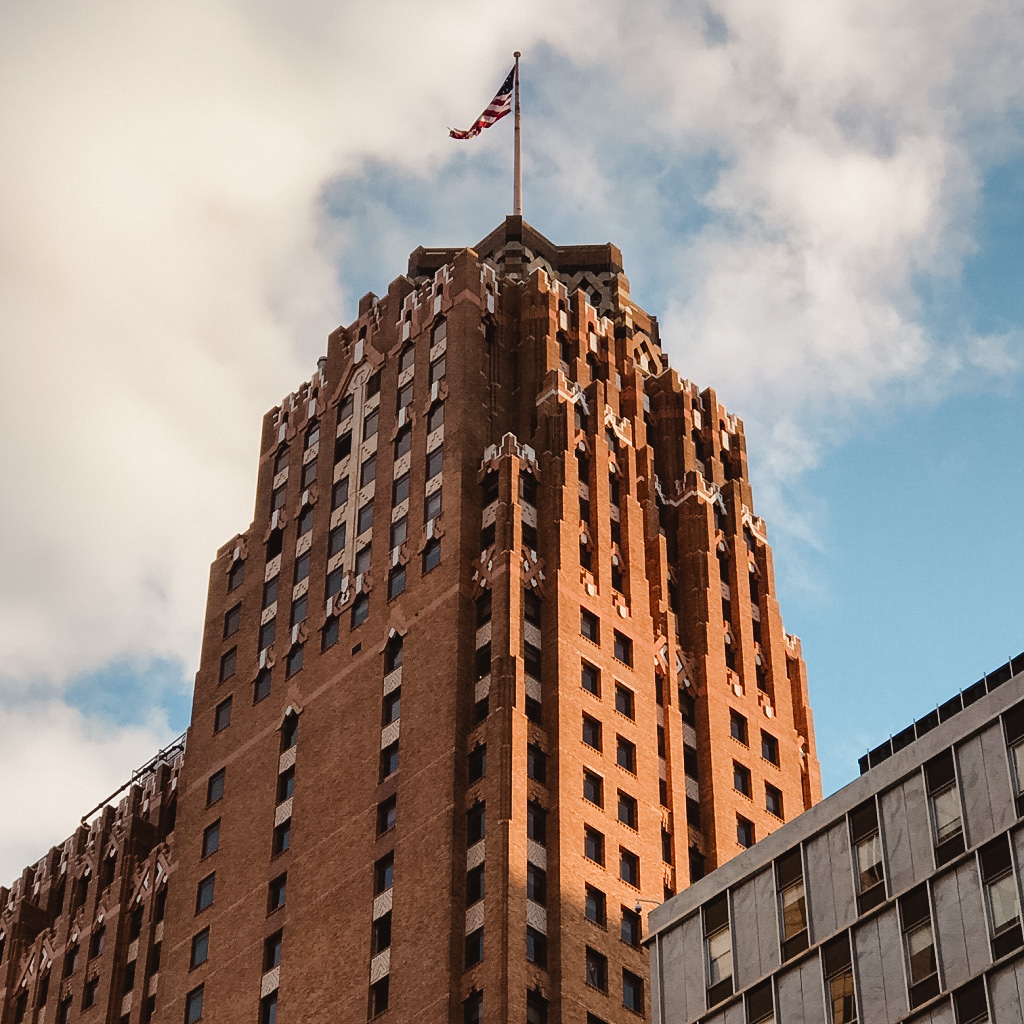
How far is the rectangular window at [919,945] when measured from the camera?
75.6 metres

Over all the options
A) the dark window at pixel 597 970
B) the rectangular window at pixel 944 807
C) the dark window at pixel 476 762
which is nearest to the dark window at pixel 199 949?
the dark window at pixel 476 762

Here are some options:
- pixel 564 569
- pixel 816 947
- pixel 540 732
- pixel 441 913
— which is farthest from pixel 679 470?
pixel 816 947

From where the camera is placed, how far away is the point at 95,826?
14750 centimetres

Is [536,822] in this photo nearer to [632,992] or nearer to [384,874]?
[384,874]

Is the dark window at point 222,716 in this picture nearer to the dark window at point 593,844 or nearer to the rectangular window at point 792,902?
the dark window at point 593,844

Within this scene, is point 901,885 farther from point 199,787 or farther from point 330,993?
point 199,787

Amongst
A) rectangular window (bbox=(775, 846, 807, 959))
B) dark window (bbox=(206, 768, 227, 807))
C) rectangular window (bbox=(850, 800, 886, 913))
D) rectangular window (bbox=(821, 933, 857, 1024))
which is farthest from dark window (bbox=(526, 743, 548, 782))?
rectangular window (bbox=(821, 933, 857, 1024))

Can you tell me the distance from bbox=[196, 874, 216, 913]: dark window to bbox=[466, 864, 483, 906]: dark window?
2166 cm

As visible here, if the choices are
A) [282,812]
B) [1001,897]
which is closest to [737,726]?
[282,812]

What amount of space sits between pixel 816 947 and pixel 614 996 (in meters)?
27.3

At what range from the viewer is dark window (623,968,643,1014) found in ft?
350

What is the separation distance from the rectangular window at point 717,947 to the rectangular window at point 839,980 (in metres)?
5.40

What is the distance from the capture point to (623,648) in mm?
123188

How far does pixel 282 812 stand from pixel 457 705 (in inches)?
539
